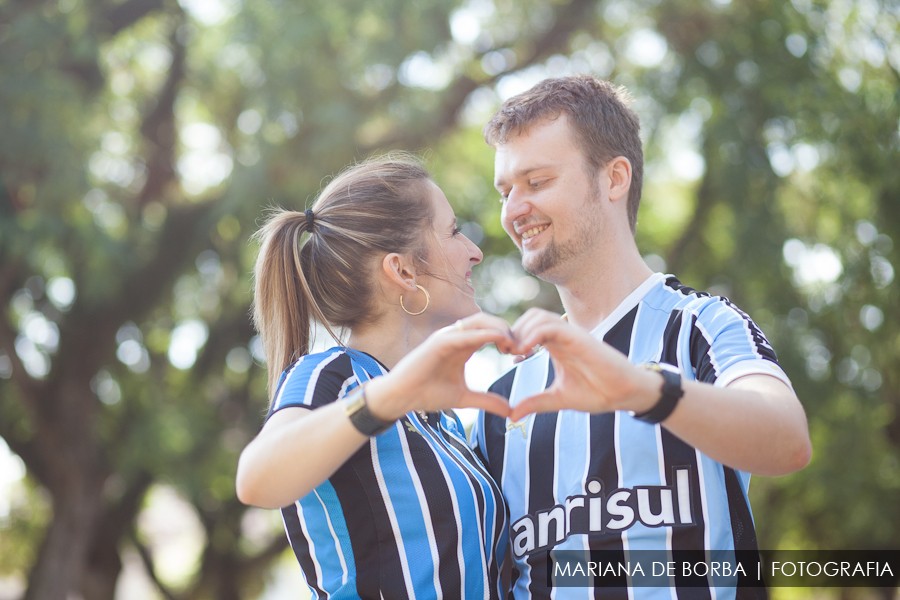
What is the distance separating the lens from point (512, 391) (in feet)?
9.67

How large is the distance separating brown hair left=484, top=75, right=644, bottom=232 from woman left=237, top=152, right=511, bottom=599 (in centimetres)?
34

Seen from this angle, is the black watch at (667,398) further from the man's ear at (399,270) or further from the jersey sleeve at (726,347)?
the man's ear at (399,270)

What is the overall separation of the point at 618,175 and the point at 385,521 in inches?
48.5

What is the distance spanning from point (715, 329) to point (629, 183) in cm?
69

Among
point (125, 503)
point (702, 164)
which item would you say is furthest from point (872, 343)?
point (125, 503)

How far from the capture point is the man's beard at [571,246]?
2777mm

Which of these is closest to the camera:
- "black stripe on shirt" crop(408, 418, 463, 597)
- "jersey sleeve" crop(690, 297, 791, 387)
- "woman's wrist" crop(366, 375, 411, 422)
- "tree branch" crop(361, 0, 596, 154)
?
"woman's wrist" crop(366, 375, 411, 422)

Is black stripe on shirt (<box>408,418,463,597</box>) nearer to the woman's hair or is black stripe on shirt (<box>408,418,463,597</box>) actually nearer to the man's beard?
the woman's hair

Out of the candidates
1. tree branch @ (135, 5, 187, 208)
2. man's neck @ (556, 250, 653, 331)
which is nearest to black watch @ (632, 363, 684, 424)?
man's neck @ (556, 250, 653, 331)

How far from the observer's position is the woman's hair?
2.73 m

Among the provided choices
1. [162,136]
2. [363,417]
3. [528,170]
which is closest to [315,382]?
[363,417]

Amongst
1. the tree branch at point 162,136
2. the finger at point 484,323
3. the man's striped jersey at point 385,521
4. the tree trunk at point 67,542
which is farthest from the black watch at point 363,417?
the tree branch at point 162,136

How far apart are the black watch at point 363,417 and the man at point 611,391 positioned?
0.30 m

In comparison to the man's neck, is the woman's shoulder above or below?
below
